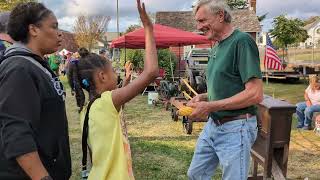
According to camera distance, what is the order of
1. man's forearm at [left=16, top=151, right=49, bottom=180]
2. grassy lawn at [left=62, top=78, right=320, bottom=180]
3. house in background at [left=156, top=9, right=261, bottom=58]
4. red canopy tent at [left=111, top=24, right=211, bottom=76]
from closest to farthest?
man's forearm at [left=16, top=151, right=49, bottom=180]
grassy lawn at [left=62, top=78, right=320, bottom=180]
red canopy tent at [left=111, top=24, right=211, bottom=76]
house in background at [left=156, top=9, right=261, bottom=58]

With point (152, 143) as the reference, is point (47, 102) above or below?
above

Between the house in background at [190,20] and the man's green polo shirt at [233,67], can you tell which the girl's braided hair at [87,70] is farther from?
the house in background at [190,20]

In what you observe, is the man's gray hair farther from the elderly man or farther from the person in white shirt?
the person in white shirt

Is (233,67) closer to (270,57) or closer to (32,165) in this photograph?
(32,165)

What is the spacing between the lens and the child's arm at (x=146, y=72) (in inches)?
92.3

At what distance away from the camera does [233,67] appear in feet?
10.4

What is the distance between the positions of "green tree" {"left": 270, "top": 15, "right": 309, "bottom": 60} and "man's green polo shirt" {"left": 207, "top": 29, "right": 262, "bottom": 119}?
1221 inches

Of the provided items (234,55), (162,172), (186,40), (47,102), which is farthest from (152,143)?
(186,40)

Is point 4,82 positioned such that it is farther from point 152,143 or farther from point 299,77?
point 299,77

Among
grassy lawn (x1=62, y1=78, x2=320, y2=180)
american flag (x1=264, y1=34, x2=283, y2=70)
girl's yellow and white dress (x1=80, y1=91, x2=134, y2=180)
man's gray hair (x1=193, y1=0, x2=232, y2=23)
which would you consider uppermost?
man's gray hair (x1=193, y1=0, x2=232, y2=23)

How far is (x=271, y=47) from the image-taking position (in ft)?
38.2

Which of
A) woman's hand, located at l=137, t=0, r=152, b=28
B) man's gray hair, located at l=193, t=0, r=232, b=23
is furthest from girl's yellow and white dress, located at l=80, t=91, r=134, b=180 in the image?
man's gray hair, located at l=193, t=0, r=232, b=23

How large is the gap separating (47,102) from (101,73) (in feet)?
2.00

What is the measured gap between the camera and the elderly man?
3.06 metres
